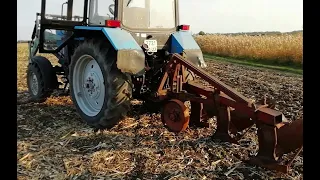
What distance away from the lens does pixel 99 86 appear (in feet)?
14.9

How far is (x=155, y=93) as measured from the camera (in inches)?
165

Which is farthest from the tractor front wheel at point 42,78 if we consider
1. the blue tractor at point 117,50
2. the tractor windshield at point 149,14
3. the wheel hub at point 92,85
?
the tractor windshield at point 149,14

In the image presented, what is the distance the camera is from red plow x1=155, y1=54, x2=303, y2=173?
302 centimetres

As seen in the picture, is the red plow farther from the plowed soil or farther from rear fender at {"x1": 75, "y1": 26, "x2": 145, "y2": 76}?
rear fender at {"x1": 75, "y1": 26, "x2": 145, "y2": 76}

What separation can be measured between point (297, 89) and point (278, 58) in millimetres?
7873

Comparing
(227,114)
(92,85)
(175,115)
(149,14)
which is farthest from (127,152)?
(149,14)

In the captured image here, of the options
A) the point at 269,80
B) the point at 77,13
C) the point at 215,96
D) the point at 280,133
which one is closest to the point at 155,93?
the point at 215,96

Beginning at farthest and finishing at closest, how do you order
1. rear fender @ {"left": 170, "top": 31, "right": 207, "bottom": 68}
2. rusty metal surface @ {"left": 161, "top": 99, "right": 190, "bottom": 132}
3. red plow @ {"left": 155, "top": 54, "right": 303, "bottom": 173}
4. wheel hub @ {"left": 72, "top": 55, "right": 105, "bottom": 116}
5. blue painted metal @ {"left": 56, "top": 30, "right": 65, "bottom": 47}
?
blue painted metal @ {"left": 56, "top": 30, "right": 65, "bottom": 47} → rear fender @ {"left": 170, "top": 31, "right": 207, "bottom": 68} → wheel hub @ {"left": 72, "top": 55, "right": 105, "bottom": 116} → rusty metal surface @ {"left": 161, "top": 99, "right": 190, "bottom": 132} → red plow @ {"left": 155, "top": 54, "right": 303, "bottom": 173}

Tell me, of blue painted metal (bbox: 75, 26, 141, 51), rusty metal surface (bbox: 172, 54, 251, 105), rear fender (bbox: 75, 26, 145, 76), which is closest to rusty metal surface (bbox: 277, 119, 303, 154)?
rusty metal surface (bbox: 172, 54, 251, 105)

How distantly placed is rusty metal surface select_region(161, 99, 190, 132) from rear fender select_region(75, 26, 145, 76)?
0.60 metres

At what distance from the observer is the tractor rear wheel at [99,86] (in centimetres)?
410

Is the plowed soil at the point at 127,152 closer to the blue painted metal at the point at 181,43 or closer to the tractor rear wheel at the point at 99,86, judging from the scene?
the tractor rear wheel at the point at 99,86

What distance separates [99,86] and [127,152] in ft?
4.11
